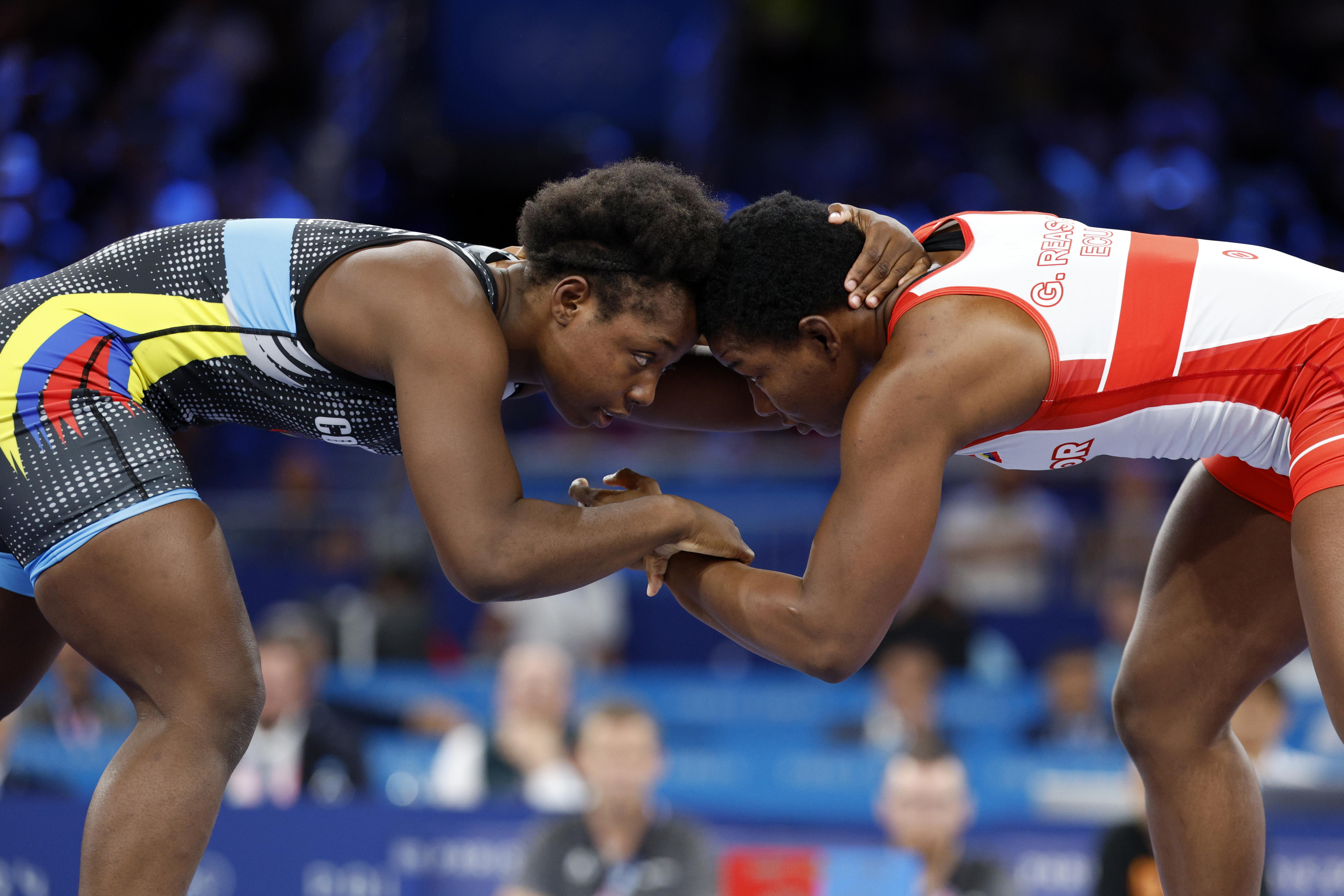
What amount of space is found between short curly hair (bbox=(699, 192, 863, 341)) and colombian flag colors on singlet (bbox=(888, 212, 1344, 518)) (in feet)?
0.64

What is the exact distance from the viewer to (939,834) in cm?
470

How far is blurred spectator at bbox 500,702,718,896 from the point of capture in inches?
186

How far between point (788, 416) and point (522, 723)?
2.98 m

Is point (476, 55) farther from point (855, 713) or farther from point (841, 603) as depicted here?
point (841, 603)

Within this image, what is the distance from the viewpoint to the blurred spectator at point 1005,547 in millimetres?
7891

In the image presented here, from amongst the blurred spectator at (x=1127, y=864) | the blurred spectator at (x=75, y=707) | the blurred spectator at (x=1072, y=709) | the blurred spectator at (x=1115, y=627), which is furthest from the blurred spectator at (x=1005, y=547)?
the blurred spectator at (x=75, y=707)

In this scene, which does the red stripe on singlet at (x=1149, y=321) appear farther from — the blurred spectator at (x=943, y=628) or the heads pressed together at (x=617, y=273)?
the blurred spectator at (x=943, y=628)

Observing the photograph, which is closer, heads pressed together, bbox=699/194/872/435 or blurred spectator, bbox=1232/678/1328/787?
heads pressed together, bbox=699/194/872/435

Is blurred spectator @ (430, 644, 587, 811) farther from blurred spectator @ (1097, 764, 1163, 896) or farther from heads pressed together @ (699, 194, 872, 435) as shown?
heads pressed together @ (699, 194, 872, 435)

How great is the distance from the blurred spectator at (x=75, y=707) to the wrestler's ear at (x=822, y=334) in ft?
14.8

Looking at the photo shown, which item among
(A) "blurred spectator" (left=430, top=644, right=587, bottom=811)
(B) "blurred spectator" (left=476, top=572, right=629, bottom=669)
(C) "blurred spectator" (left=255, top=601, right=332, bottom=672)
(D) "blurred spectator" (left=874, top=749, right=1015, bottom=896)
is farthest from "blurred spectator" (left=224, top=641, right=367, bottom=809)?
(D) "blurred spectator" (left=874, top=749, right=1015, bottom=896)

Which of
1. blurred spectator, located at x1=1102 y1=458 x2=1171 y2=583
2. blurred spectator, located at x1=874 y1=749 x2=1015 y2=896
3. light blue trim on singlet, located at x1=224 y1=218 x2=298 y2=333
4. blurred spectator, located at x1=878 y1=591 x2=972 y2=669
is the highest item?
light blue trim on singlet, located at x1=224 y1=218 x2=298 y2=333

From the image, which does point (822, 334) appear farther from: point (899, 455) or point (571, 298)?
point (571, 298)

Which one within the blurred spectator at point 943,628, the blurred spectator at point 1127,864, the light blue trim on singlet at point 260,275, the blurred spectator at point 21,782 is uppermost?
the light blue trim on singlet at point 260,275
